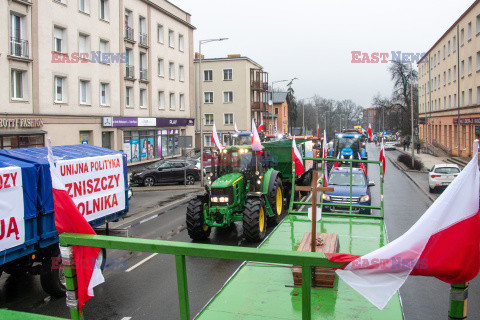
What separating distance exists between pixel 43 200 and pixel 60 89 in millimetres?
19720

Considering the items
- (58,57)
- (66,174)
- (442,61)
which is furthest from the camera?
(442,61)

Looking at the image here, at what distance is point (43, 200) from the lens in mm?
8055

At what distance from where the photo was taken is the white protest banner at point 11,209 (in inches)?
280

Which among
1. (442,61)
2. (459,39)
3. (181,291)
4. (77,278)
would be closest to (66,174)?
(77,278)

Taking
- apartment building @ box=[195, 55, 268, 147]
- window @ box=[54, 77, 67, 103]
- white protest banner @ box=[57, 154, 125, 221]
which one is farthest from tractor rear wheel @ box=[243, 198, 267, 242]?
apartment building @ box=[195, 55, 268, 147]

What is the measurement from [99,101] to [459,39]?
1415 inches

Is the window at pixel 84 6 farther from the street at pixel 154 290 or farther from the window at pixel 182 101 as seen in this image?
the street at pixel 154 290

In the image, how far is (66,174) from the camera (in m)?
8.55

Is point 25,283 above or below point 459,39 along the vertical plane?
below

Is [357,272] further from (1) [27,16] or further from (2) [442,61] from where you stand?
(2) [442,61]

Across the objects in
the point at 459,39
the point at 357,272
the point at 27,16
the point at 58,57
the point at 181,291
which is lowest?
the point at 181,291

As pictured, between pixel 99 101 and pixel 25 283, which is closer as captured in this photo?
pixel 25 283

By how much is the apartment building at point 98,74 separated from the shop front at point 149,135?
8 centimetres

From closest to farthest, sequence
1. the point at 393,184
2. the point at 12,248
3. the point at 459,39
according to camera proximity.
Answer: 1. the point at 12,248
2. the point at 393,184
3. the point at 459,39
